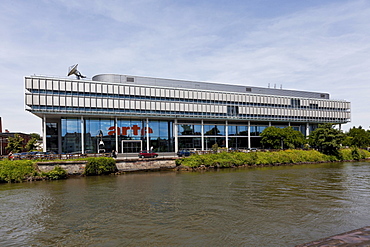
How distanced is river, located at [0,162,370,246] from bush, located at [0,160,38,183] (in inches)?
349

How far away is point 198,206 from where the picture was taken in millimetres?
19312

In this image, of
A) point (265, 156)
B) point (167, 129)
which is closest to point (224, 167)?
point (265, 156)

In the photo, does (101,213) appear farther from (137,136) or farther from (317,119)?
(317,119)

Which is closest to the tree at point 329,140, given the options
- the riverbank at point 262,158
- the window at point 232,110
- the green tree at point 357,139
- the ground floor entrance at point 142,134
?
the riverbank at point 262,158

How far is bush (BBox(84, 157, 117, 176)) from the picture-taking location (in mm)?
39562

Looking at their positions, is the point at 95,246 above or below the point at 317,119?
below

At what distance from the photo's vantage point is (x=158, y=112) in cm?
6875

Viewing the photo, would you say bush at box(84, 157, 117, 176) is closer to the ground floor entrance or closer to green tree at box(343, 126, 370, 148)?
the ground floor entrance

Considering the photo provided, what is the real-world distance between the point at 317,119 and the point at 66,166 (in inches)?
2984

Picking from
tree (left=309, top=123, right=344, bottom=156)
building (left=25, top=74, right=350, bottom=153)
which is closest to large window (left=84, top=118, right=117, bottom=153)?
building (left=25, top=74, right=350, bottom=153)

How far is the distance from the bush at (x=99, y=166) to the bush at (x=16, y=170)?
661 cm

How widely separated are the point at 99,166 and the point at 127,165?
4.66m

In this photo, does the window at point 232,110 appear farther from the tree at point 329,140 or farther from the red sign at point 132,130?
the red sign at point 132,130

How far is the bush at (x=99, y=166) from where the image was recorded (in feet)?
130
